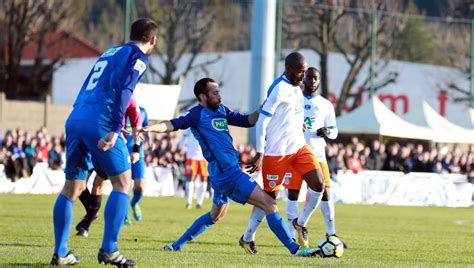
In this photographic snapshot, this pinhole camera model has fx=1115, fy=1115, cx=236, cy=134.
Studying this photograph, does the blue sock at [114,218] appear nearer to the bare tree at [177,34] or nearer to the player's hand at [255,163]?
the player's hand at [255,163]

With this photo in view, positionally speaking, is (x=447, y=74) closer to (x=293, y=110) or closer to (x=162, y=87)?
(x=162, y=87)

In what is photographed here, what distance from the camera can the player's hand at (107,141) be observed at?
393 inches

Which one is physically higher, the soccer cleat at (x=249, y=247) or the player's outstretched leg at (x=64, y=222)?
the player's outstretched leg at (x=64, y=222)

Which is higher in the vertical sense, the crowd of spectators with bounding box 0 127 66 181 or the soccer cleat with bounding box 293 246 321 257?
the soccer cleat with bounding box 293 246 321 257

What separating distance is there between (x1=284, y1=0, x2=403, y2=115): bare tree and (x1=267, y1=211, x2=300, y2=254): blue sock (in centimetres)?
3777

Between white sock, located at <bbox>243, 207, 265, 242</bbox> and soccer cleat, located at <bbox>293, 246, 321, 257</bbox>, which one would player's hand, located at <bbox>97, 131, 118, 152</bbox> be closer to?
soccer cleat, located at <bbox>293, 246, 321, 257</bbox>

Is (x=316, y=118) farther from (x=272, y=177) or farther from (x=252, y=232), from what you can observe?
(x=252, y=232)

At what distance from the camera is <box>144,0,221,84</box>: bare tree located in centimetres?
5459

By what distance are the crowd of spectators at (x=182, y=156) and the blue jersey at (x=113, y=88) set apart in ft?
69.2

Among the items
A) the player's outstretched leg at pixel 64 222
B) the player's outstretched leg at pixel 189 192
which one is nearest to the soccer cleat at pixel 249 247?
the player's outstretched leg at pixel 64 222

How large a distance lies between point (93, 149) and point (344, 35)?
47136 mm

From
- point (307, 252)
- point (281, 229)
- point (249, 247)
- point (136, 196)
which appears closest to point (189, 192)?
point (136, 196)

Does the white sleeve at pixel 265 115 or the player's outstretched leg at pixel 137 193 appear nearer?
the white sleeve at pixel 265 115

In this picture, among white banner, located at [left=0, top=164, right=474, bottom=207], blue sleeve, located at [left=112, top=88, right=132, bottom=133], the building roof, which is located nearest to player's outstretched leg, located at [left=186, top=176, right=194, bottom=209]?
white banner, located at [left=0, top=164, right=474, bottom=207]
